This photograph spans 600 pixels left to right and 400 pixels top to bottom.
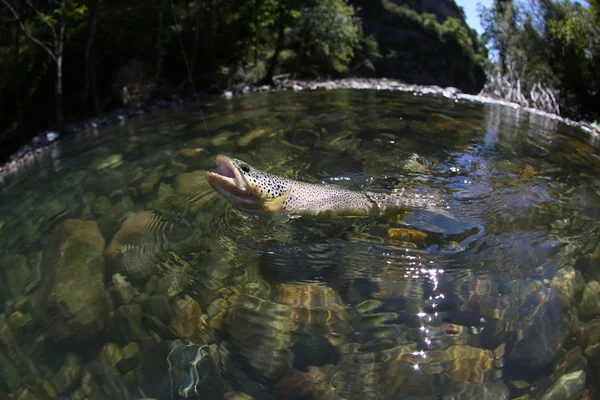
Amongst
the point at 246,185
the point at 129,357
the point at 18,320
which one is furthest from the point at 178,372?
the point at 246,185

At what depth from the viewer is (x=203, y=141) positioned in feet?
34.4

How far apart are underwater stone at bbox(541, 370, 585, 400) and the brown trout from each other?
2.96 metres

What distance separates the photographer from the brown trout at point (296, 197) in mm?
5180

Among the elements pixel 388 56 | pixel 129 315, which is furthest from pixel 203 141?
pixel 388 56

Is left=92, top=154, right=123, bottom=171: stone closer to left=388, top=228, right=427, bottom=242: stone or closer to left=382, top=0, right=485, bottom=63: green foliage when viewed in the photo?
left=388, top=228, right=427, bottom=242: stone

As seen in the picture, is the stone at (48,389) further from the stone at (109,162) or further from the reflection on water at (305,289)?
the stone at (109,162)

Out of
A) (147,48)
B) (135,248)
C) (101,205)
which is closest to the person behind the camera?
(135,248)

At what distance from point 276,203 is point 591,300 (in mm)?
3650

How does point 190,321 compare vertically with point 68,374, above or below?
above

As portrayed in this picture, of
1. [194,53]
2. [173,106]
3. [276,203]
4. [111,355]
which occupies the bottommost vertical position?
[111,355]

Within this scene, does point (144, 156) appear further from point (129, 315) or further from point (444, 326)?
point (444, 326)

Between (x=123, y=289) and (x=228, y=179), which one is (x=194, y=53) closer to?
(x=228, y=179)

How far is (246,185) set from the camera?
5234 mm

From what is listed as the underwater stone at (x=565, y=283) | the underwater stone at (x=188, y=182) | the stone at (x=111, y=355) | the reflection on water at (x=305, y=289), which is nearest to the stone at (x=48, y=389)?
the reflection on water at (x=305, y=289)
